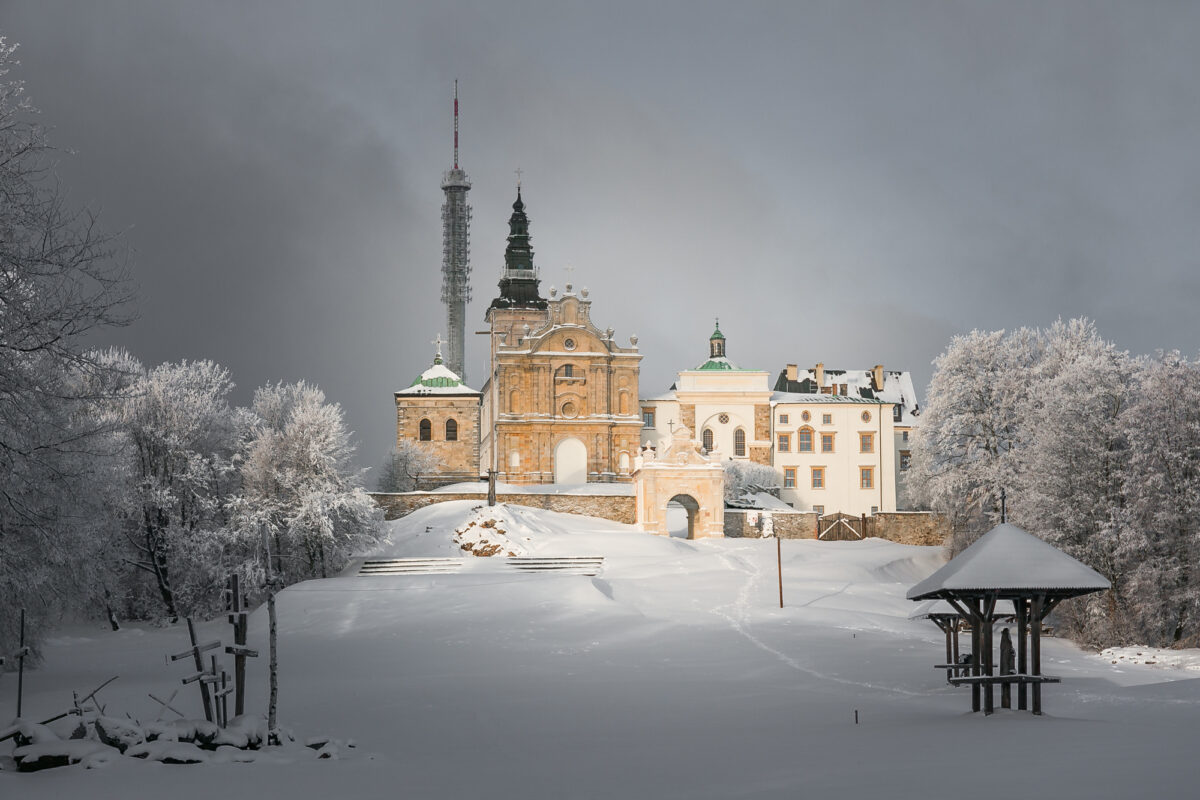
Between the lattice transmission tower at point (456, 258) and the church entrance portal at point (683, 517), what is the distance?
41.3 meters

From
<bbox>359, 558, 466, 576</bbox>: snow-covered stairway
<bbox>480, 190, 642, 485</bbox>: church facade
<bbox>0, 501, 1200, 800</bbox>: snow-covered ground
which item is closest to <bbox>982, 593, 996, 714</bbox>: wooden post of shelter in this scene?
<bbox>0, 501, 1200, 800</bbox>: snow-covered ground

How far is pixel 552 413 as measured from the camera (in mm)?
69438

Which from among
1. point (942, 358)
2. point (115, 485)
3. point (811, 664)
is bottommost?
point (811, 664)

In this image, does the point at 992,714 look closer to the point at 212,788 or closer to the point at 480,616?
the point at 212,788

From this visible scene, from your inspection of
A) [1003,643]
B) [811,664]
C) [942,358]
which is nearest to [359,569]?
[811,664]

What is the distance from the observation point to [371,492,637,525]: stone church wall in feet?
192

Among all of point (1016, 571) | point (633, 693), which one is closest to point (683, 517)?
point (633, 693)

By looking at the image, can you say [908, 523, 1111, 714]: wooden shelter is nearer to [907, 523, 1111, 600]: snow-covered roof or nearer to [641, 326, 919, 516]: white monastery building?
[907, 523, 1111, 600]: snow-covered roof

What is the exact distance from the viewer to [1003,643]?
63.4 feet

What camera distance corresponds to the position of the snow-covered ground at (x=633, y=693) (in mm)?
12180

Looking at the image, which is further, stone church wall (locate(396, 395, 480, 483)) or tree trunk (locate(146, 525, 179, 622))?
stone church wall (locate(396, 395, 480, 483))

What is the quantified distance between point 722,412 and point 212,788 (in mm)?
62576

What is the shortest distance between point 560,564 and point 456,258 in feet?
227

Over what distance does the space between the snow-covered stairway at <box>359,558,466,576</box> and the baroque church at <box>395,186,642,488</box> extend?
2263 cm
